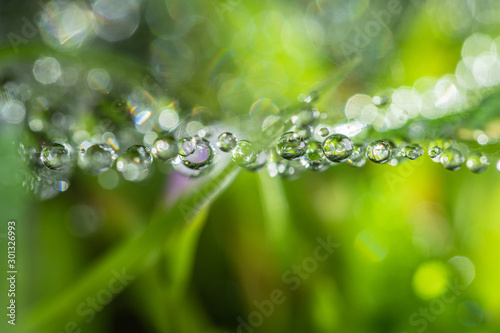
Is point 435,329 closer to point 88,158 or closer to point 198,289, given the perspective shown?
point 198,289

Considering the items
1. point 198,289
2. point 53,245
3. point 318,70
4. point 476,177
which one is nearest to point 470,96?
point 476,177

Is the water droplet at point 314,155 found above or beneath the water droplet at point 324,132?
above

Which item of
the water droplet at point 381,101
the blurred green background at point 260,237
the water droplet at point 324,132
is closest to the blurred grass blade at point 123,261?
the blurred green background at point 260,237

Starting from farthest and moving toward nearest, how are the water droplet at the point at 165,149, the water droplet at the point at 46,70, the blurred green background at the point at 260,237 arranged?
the water droplet at the point at 46,70 < the blurred green background at the point at 260,237 < the water droplet at the point at 165,149

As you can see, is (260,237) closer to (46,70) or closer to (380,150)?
(380,150)

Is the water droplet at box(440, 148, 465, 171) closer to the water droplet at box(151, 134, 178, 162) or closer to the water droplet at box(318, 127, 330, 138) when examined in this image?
the water droplet at box(318, 127, 330, 138)

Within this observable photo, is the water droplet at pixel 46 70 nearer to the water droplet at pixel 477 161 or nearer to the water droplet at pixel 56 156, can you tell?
the water droplet at pixel 56 156

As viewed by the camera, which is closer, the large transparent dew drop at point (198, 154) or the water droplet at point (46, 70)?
the large transparent dew drop at point (198, 154)

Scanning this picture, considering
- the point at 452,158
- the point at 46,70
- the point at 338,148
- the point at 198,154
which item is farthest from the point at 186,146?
the point at 46,70
